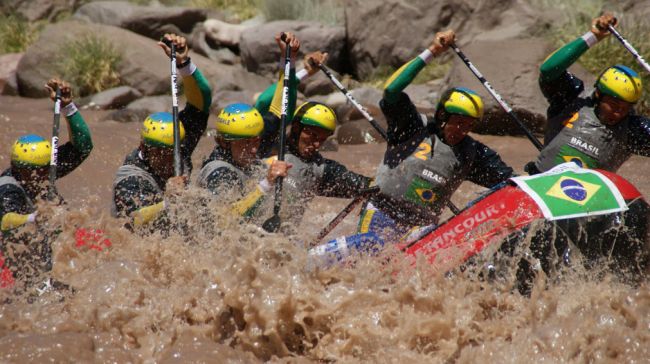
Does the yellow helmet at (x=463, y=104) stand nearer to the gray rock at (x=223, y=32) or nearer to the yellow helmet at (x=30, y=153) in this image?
the yellow helmet at (x=30, y=153)

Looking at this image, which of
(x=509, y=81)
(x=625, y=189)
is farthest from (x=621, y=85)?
(x=509, y=81)

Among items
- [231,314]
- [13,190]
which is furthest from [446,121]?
[13,190]

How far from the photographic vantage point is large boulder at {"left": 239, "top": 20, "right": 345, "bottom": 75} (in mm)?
15484

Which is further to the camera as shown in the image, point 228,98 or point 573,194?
point 228,98

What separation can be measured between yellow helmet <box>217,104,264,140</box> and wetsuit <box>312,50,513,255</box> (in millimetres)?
882

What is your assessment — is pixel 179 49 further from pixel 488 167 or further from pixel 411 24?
pixel 411 24

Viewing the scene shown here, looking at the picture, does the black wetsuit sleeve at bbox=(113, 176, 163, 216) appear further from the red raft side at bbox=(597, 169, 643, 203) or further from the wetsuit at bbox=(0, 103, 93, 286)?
the red raft side at bbox=(597, 169, 643, 203)

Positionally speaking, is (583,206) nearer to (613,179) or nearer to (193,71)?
(613,179)

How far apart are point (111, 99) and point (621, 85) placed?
33.2ft

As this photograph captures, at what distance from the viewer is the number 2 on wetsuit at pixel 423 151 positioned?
5.73 meters

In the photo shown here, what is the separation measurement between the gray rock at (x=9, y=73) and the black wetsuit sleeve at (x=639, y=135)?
40.3 feet

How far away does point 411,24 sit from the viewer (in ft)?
48.8

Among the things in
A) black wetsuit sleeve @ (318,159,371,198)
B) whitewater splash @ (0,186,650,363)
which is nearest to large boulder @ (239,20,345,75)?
black wetsuit sleeve @ (318,159,371,198)

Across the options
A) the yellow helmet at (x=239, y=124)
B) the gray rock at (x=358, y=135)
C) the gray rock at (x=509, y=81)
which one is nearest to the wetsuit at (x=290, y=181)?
the yellow helmet at (x=239, y=124)
